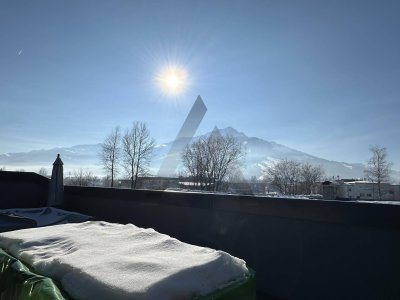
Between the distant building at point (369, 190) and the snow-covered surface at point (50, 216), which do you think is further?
the distant building at point (369, 190)

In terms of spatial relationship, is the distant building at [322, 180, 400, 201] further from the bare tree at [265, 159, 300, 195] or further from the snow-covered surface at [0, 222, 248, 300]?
the snow-covered surface at [0, 222, 248, 300]

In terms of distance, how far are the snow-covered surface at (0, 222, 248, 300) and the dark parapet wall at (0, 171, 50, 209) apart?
7755mm

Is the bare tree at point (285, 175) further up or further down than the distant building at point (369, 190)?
further up

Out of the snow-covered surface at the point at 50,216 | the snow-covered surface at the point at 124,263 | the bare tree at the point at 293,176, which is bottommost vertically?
the snow-covered surface at the point at 50,216

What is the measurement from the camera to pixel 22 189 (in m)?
9.20

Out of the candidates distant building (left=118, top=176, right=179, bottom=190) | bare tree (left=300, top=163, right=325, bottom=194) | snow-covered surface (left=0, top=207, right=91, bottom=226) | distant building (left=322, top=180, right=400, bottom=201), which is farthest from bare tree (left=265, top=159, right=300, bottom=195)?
snow-covered surface (left=0, top=207, right=91, bottom=226)

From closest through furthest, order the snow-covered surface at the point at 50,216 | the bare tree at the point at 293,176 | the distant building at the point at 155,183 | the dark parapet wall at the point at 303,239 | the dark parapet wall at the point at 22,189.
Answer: the dark parapet wall at the point at 303,239 → the snow-covered surface at the point at 50,216 → the dark parapet wall at the point at 22,189 → the distant building at the point at 155,183 → the bare tree at the point at 293,176

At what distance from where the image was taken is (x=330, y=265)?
3.49 m

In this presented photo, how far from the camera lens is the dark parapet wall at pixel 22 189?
8.91 metres

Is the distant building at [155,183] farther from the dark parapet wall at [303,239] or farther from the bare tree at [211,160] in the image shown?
the dark parapet wall at [303,239]

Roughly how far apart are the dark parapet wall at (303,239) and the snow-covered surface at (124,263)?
2.00 m

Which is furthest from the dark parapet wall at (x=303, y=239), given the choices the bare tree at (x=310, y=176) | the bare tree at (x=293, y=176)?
the bare tree at (x=310, y=176)

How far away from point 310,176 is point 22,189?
6835 cm

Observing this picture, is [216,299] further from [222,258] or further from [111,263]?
[111,263]
